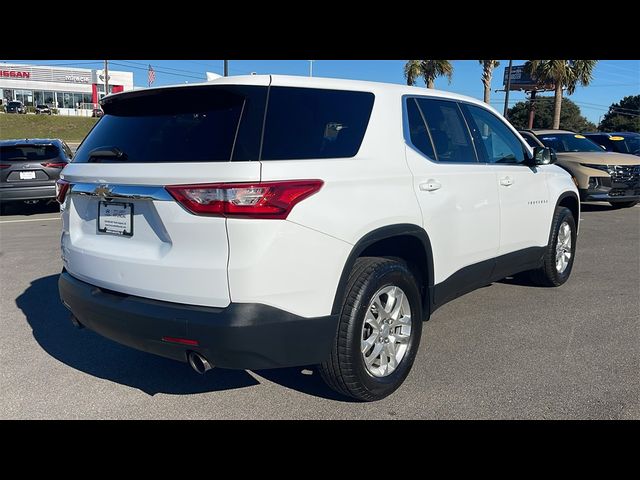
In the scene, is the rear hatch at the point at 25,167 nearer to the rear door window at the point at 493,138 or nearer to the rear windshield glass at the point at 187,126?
the rear windshield glass at the point at 187,126

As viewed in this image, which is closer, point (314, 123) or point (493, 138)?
point (314, 123)

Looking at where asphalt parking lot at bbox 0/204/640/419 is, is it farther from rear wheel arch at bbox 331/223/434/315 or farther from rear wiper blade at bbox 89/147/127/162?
rear wiper blade at bbox 89/147/127/162

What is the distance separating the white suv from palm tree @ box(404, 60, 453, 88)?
94.6 feet

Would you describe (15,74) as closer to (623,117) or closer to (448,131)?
(623,117)

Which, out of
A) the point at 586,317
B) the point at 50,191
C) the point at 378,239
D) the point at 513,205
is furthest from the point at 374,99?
the point at 50,191

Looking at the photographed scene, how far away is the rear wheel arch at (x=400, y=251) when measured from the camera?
9.64 feet

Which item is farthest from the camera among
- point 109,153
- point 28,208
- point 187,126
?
point 28,208

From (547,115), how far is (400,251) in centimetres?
6682

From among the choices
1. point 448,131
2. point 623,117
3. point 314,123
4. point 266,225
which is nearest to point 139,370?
point 266,225

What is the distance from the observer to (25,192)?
419 inches

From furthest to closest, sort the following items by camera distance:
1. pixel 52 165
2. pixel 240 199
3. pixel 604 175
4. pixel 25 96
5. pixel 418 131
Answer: pixel 25 96 → pixel 604 175 → pixel 52 165 → pixel 418 131 → pixel 240 199

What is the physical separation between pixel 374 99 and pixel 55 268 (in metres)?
4.96

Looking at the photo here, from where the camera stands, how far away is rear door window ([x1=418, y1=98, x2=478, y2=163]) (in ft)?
12.7
